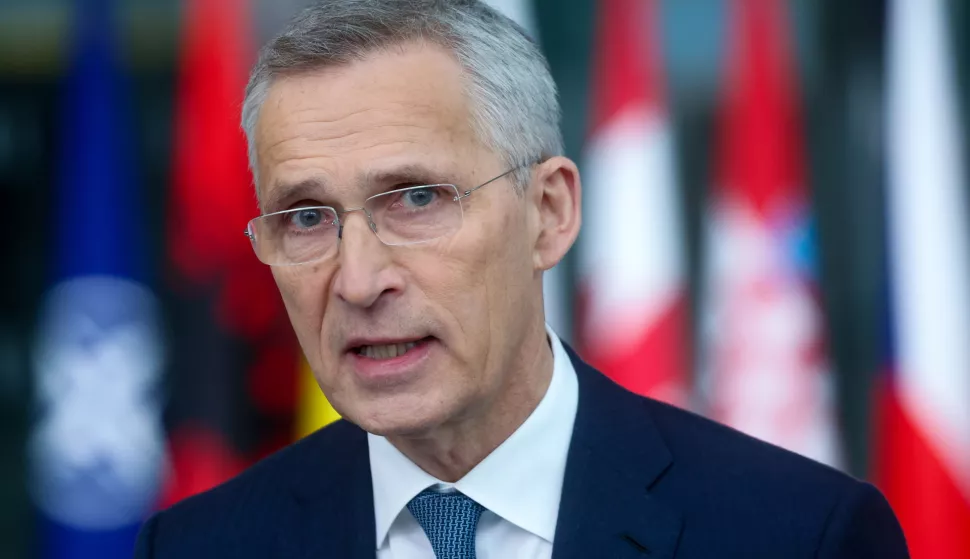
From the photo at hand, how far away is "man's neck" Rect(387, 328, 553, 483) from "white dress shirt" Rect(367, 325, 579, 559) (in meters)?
0.02

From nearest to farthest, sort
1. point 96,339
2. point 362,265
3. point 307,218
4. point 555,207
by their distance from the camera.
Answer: point 362,265 < point 307,218 < point 555,207 < point 96,339

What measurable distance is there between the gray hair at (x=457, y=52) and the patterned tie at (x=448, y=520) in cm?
54

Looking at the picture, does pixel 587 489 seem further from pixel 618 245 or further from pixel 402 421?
pixel 618 245

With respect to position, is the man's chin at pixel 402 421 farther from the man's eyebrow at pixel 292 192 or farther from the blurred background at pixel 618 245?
the blurred background at pixel 618 245

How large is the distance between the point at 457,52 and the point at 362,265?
0.40m

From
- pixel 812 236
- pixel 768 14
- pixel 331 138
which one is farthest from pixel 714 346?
pixel 331 138

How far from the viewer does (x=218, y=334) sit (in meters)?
3.93

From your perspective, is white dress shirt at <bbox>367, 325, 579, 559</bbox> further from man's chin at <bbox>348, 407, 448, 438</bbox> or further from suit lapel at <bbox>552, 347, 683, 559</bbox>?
man's chin at <bbox>348, 407, 448, 438</bbox>

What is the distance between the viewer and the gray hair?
1.67m

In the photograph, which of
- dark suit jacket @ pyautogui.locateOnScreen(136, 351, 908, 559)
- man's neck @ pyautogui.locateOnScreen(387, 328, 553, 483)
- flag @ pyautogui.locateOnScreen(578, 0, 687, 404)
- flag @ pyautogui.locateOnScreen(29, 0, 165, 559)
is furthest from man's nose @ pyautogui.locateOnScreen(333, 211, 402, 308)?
flag @ pyautogui.locateOnScreen(29, 0, 165, 559)

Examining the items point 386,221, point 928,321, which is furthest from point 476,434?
point 928,321

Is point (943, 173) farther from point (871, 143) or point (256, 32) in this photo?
point (256, 32)

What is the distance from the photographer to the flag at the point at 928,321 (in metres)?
3.56

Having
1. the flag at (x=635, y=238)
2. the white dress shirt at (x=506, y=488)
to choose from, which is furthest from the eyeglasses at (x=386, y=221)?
the flag at (x=635, y=238)
